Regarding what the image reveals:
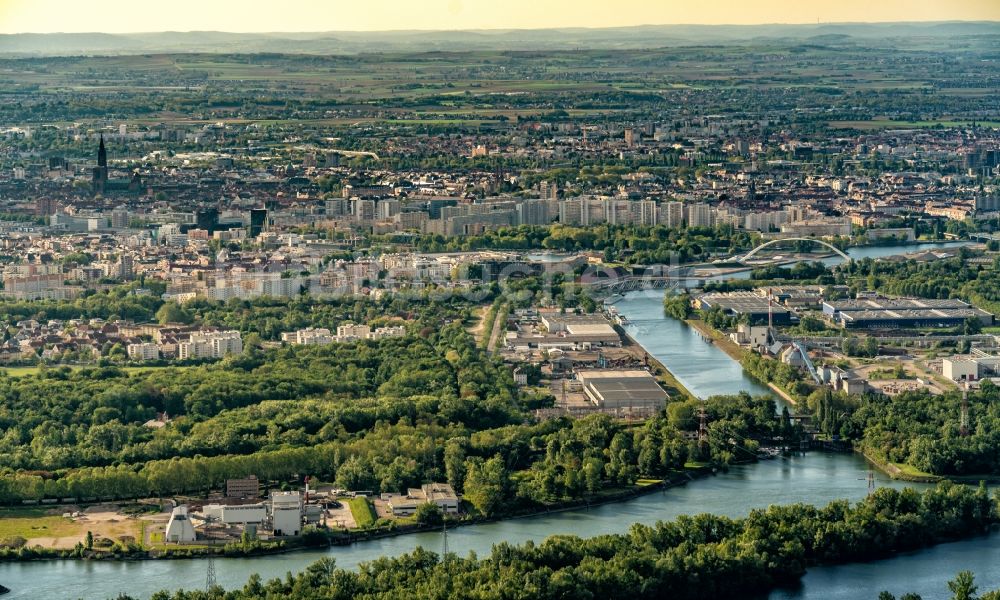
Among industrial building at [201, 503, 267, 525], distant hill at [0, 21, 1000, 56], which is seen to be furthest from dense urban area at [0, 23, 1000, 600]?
distant hill at [0, 21, 1000, 56]

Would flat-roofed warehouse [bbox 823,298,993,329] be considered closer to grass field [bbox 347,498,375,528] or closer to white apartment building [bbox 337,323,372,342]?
white apartment building [bbox 337,323,372,342]

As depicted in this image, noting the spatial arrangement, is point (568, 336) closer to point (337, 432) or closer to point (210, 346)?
point (210, 346)

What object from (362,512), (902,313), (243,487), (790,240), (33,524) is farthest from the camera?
(790,240)

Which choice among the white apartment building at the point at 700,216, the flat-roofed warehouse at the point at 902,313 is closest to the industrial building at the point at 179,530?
the flat-roofed warehouse at the point at 902,313

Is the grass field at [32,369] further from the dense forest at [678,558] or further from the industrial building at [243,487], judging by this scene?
the dense forest at [678,558]

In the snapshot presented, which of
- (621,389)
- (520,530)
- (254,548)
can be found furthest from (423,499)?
(621,389)
